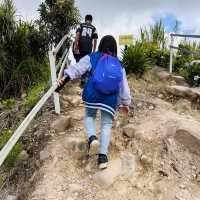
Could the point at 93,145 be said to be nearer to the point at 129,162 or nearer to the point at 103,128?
the point at 103,128

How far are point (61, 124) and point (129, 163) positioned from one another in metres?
1.45

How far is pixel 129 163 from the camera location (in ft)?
25.2

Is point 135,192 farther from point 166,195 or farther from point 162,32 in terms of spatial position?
point 162,32

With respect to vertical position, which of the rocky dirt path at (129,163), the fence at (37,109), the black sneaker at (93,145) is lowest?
the rocky dirt path at (129,163)

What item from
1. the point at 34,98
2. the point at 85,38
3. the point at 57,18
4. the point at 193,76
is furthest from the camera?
the point at 57,18

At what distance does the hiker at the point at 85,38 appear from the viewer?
11148 millimetres

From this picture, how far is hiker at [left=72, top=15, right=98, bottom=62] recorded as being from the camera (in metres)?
11.1

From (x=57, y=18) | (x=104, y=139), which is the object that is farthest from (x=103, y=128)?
(x=57, y=18)

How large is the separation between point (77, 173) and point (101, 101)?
947 mm

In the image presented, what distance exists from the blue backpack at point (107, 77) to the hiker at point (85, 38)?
12.6 feet

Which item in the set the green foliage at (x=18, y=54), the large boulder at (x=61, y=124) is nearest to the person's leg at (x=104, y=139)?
the large boulder at (x=61, y=124)

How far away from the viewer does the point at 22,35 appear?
42.6 feet

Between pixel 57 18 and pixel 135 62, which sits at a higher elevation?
pixel 57 18

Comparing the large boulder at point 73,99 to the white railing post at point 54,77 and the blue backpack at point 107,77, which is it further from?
the blue backpack at point 107,77
